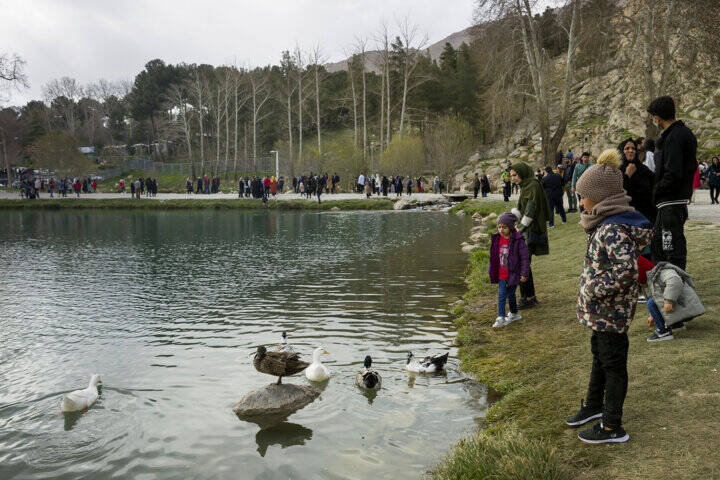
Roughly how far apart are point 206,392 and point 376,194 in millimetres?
43437

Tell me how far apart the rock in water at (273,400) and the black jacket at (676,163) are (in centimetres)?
Result: 506

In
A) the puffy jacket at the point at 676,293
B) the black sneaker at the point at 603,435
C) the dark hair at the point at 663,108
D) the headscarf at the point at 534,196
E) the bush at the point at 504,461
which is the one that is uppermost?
the dark hair at the point at 663,108

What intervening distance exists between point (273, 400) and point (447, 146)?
48340 millimetres

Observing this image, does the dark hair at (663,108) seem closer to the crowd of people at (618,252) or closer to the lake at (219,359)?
the crowd of people at (618,252)

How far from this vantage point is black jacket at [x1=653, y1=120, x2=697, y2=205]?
616cm

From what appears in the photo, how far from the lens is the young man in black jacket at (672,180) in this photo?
6.14 metres

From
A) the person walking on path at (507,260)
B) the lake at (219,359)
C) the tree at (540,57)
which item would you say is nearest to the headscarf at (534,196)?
the person walking on path at (507,260)

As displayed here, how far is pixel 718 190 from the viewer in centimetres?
2106

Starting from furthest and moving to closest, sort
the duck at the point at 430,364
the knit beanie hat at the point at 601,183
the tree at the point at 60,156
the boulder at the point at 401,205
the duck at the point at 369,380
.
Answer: the tree at the point at 60,156
the boulder at the point at 401,205
the duck at the point at 430,364
the duck at the point at 369,380
the knit beanie hat at the point at 601,183

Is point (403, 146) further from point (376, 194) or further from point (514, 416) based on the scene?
point (514, 416)

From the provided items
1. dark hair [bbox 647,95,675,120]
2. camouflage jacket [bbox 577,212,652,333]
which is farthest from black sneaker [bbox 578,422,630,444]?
dark hair [bbox 647,95,675,120]

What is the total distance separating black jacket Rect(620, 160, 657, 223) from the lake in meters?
3.34

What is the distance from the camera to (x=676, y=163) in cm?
621

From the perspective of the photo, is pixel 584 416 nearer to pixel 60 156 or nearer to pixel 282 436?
pixel 282 436
